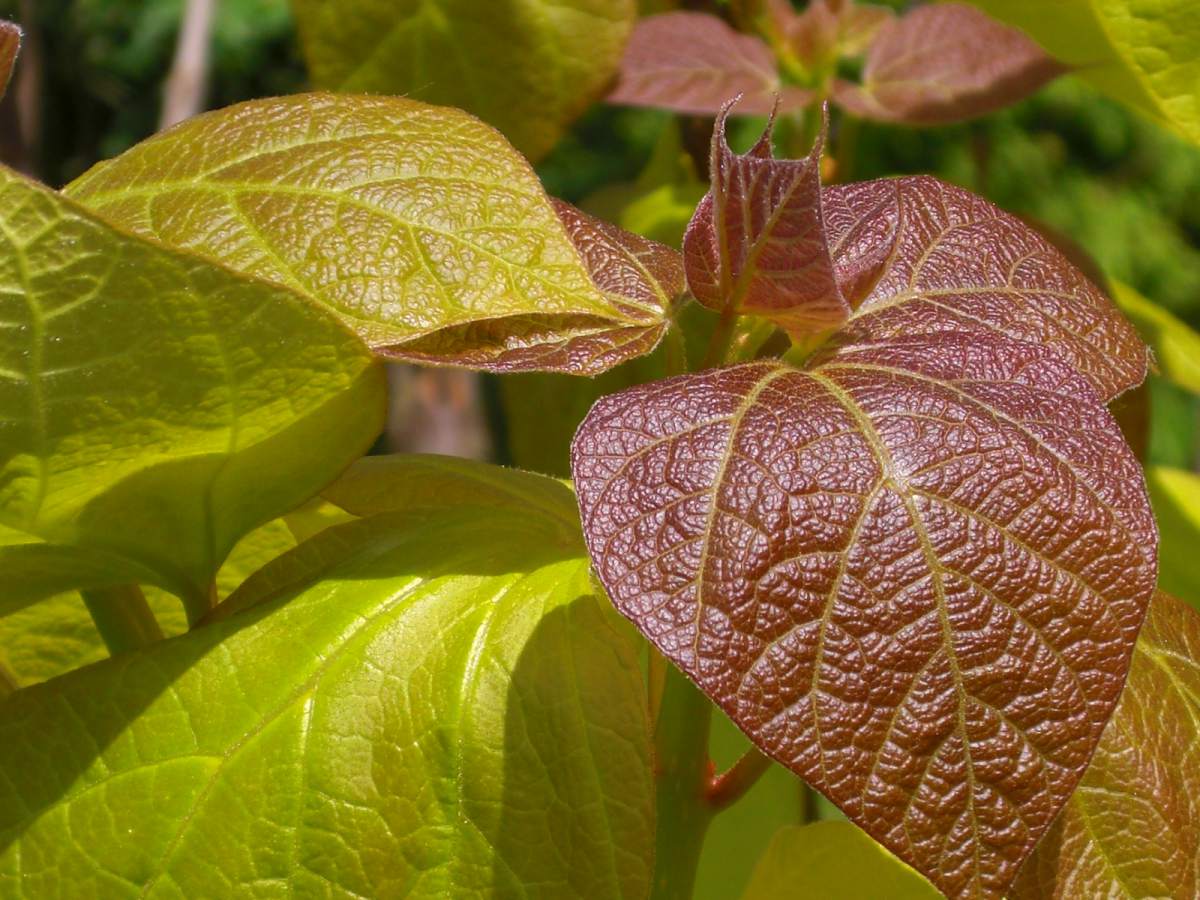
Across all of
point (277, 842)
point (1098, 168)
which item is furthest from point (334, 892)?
point (1098, 168)

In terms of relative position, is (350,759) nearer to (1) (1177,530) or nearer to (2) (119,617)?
(2) (119,617)

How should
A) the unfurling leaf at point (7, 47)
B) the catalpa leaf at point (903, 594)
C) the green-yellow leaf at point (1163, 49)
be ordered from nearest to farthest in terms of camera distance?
the catalpa leaf at point (903, 594) < the unfurling leaf at point (7, 47) < the green-yellow leaf at point (1163, 49)

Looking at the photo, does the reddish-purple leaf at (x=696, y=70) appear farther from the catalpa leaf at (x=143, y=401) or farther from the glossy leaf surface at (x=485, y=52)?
the catalpa leaf at (x=143, y=401)

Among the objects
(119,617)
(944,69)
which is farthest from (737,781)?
(944,69)

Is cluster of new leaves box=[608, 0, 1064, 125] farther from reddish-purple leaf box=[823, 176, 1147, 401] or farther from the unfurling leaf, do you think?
the unfurling leaf

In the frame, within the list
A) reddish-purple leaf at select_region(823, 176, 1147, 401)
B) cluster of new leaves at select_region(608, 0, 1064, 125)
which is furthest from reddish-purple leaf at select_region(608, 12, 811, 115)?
reddish-purple leaf at select_region(823, 176, 1147, 401)

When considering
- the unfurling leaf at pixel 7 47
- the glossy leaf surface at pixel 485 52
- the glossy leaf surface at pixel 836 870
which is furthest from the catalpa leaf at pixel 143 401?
the glossy leaf surface at pixel 485 52

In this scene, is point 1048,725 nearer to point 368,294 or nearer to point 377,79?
point 368,294
